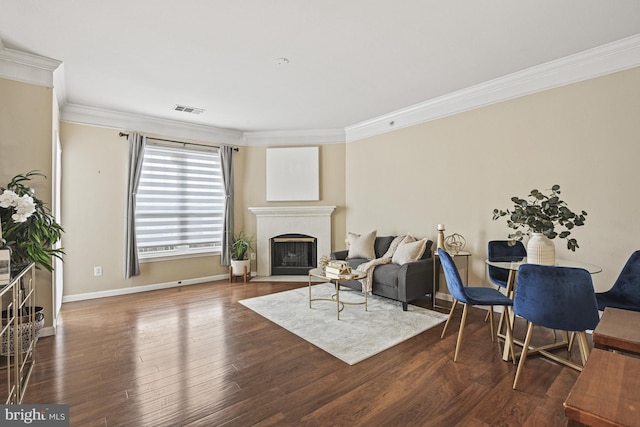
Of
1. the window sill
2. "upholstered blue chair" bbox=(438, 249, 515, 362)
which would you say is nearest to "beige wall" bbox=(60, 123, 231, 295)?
the window sill

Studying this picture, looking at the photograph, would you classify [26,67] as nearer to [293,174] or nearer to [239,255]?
[239,255]

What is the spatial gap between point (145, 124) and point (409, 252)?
15.4ft

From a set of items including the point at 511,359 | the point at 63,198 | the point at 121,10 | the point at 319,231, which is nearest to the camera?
the point at 121,10

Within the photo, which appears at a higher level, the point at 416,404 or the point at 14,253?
the point at 14,253

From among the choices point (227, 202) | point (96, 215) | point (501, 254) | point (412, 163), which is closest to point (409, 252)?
point (501, 254)

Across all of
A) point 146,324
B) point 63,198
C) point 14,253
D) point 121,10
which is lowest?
point 146,324

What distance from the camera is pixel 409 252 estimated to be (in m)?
4.23

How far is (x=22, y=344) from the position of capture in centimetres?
267

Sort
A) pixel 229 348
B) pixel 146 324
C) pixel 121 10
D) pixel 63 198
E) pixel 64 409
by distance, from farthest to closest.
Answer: pixel 63 198
pixel 146 324
pixel 229 348
pixel 121 10
pixel 64 409

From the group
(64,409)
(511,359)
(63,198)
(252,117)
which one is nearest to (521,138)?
(511,359)

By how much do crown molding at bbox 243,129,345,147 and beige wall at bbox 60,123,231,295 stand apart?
2.23 meters

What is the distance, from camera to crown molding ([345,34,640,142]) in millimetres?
2990

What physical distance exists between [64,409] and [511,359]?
3402 mm

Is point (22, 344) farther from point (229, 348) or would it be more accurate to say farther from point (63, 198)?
point (63, 198)
